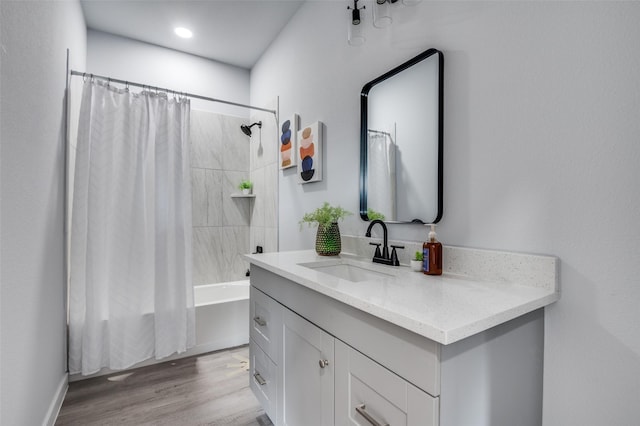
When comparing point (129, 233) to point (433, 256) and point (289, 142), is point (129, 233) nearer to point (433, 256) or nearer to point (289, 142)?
point (289, 142)

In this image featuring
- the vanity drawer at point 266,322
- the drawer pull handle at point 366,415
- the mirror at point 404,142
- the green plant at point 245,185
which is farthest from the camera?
the green plant at point 245,185

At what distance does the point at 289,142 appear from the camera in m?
2.48

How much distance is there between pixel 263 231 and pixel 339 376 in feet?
7.18

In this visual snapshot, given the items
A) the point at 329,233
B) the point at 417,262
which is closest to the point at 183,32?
the point at 329,233

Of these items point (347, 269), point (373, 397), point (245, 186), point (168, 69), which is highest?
point (168, 69)

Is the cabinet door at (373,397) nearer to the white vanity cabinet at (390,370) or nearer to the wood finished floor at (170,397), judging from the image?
the white vanity cabinet at (390,370)

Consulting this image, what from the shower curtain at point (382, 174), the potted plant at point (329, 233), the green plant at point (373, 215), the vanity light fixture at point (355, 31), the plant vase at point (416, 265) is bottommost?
the plant vase at point (416, 265)

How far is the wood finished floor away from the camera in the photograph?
164 cm

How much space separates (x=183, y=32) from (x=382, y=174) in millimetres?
2383

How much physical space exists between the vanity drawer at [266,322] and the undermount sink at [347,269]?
26cm

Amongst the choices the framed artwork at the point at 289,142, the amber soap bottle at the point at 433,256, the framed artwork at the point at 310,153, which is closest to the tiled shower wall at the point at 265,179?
the framed artwork at the point at 289,142

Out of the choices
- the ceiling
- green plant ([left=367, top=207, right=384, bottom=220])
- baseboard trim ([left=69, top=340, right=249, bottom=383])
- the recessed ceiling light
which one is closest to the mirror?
green plant ([left=367, top=207, right=384, bottom=220])

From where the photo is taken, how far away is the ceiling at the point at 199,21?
7.63ft

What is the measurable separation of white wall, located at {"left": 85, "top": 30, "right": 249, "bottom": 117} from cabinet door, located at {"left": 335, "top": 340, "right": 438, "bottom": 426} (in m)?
3.03
